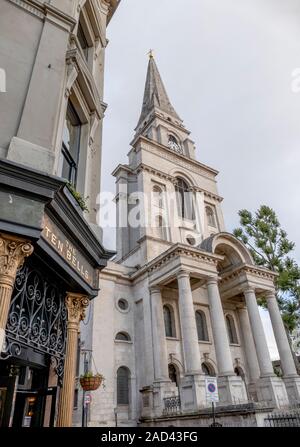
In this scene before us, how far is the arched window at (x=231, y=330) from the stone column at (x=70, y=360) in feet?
74.4

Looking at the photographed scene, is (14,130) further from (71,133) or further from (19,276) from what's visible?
(71,133)

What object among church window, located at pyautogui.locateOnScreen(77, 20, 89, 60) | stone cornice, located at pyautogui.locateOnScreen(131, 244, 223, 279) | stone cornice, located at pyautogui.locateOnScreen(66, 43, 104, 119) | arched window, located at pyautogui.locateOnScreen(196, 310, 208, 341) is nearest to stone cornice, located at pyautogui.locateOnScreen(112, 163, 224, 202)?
stone cornice, located at pyautogui.locateOnScreen(131, 244, 223, 279)

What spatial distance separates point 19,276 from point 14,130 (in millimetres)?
2478

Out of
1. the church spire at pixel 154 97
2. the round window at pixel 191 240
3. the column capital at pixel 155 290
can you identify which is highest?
the church spire at pixel 154 97

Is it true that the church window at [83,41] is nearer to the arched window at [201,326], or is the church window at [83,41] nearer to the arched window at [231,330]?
the arched window at [201,326]

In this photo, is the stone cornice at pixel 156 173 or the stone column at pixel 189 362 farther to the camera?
the stone cornice at pixel 156 173

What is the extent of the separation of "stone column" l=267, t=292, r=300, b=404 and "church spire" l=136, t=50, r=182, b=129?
2671 centimetres

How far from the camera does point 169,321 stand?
23.6m

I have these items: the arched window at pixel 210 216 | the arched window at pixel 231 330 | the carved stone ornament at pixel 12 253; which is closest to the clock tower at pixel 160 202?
the arched window at pixel 210 216

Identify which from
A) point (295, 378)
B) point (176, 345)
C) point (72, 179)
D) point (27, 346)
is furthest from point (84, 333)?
point (27, 346)

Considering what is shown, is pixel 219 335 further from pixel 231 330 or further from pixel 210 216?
pixel 210 216

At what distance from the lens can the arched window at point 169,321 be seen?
23.1 m

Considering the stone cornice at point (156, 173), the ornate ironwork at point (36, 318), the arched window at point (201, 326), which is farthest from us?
the stone cornice at point (156, 173)

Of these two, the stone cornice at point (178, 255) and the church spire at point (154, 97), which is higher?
the church spire at point (154, 97)
